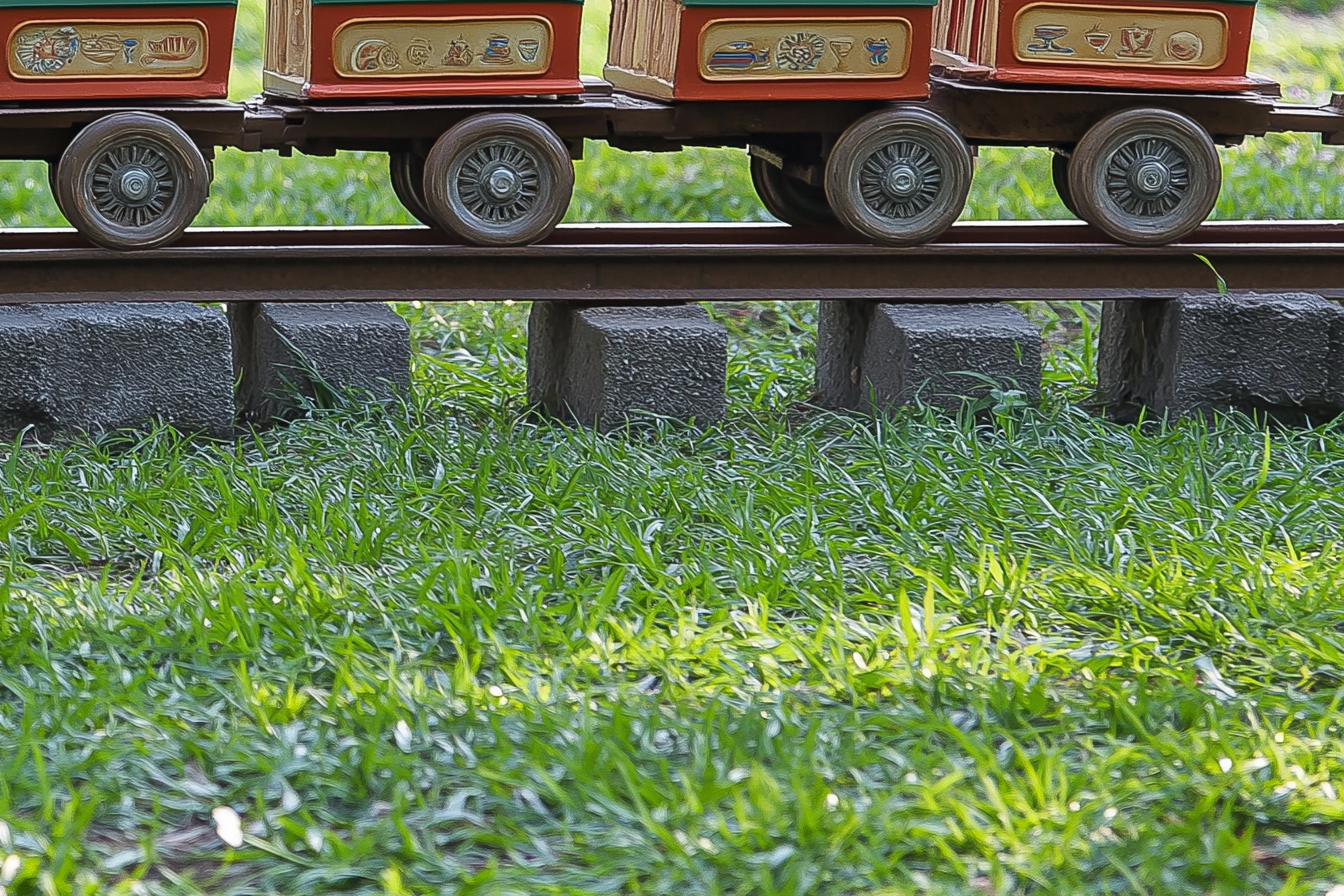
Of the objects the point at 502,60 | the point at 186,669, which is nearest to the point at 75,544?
the point at 186,669

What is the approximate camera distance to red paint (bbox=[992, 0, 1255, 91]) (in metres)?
4.78

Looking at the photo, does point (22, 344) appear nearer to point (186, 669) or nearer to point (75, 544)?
point (75, 544)

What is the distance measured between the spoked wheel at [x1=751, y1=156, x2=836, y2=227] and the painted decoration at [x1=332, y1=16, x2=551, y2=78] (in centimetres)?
114

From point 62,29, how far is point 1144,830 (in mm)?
3422

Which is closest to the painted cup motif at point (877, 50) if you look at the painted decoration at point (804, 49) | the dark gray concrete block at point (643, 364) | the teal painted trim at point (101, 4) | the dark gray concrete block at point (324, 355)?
the painted decoration at point (804, 49)

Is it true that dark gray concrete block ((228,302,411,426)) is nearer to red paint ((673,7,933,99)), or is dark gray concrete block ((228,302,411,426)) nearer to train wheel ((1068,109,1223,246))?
red paint ((673,7,933,99))

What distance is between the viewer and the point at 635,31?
5.09m

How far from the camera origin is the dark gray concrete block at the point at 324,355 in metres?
4.68

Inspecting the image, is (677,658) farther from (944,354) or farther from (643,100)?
(643,100)

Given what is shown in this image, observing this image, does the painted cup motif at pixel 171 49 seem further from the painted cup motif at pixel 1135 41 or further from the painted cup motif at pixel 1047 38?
the painted cup motif at pixel 1135 41

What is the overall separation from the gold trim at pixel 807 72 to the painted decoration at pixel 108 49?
1.38 meters

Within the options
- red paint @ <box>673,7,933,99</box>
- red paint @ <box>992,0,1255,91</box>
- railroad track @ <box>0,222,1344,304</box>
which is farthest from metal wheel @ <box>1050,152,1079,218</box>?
red paint @ <box>673,7,933,99</box>

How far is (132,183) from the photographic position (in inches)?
176

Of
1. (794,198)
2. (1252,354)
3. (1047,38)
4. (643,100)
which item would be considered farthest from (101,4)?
(1252,354)
